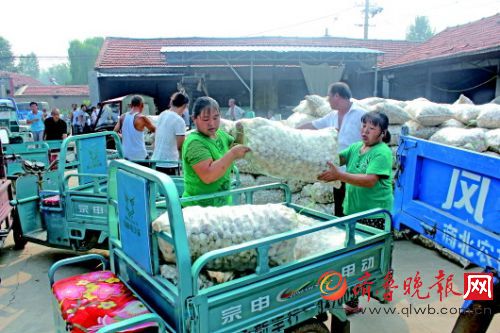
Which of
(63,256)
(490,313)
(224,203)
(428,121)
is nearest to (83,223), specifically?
(63,256)

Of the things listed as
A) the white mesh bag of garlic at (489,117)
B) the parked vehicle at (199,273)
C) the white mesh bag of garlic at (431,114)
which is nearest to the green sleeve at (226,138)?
the parked vehicle at (199,273)

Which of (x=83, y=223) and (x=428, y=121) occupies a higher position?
(x=428, y=121)

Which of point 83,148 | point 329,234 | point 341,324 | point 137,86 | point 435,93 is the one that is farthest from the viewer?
point 137,86

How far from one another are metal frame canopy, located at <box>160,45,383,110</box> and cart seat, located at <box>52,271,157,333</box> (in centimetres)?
978

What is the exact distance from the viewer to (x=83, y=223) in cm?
395

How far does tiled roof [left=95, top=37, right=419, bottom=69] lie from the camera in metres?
15.5

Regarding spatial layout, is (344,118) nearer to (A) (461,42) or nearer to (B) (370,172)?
(B) (370,172)

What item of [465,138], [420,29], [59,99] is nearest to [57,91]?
→ [59,99]

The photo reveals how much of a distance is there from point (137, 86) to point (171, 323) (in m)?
14.6

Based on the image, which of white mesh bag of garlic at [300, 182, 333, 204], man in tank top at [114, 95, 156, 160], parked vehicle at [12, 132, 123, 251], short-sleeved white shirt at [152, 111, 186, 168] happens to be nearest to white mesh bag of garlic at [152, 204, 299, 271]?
parked vehicle at [12, 132, 123, 251]

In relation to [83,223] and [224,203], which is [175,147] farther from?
[224,203]

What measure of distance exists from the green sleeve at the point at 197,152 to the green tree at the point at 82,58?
4962 centimetres

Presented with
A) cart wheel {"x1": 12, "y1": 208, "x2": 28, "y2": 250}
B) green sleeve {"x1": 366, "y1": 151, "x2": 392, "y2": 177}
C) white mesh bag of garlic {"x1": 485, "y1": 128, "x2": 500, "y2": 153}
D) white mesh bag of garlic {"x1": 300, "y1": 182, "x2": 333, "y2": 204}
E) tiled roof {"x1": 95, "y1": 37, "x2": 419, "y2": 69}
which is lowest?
cart wheel {"x1": 12, "y1": 208, "x2": 28, "y2": 250}

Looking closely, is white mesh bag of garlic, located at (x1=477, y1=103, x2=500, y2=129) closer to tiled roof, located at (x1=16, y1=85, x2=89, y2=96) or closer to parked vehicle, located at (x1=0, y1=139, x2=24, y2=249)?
parked vehicle, located at (x1=0, y1=139, x2=24, y2=249)
